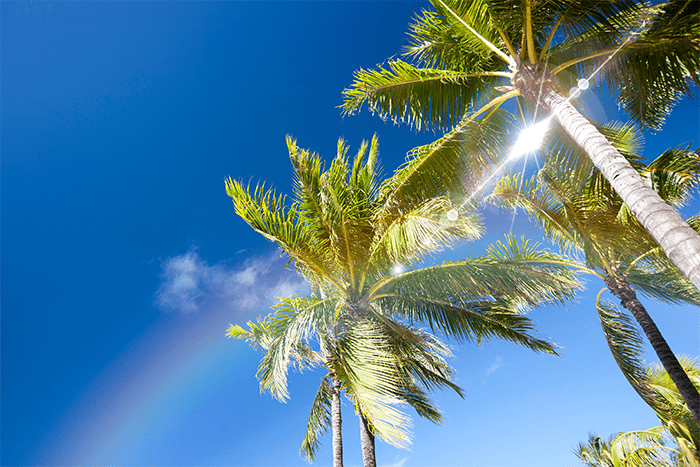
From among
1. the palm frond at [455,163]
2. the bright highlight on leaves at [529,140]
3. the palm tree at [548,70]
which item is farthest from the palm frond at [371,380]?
the bright highlight on leaves at [529,140]

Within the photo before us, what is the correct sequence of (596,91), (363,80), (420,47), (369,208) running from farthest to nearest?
(369,208)
(420,47)
(363,80)
(596,91)

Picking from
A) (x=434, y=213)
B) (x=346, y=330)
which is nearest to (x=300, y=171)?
(x=434, y=213)

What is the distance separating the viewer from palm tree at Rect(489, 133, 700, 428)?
6711 mm

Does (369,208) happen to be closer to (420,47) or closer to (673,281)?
(420,47)

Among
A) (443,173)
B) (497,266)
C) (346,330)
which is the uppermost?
(443,173)

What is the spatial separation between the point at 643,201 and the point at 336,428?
31.7ft

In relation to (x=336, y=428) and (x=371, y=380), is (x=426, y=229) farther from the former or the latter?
(x=336, y=428)

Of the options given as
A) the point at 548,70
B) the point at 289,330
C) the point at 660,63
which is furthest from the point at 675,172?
the point at 289,330

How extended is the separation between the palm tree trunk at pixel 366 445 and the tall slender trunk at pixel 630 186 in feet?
19.8

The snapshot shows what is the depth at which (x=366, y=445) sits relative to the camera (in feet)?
24.7

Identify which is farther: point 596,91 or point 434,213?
point 434,213

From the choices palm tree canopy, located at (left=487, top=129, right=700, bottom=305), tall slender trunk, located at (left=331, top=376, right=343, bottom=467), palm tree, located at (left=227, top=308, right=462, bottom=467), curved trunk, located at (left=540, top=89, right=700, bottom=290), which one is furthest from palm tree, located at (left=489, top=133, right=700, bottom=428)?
tall slender trunk, located at (left=331, top=376, right=343, bottom=467)

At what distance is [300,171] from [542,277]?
4.98 metres

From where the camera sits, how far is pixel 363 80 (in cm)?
675
